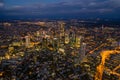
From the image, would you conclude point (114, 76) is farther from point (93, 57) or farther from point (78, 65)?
point (93, 57)

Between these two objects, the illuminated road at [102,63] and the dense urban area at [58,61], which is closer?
the dense urban area at [58,61]

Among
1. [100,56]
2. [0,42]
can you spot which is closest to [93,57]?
[100,56]

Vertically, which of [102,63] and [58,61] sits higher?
[58,61]

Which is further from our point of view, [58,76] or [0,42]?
[0,42]

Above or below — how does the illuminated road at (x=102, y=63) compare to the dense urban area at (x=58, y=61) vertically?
below

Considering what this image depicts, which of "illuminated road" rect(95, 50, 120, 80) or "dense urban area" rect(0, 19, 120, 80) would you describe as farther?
"illuminated road" rect(95, 50, 120, 80)

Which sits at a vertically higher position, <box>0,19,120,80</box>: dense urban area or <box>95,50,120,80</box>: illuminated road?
<box>0,19,120,80</box>: dense urban area

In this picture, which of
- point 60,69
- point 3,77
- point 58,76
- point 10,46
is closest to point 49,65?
point 60,69

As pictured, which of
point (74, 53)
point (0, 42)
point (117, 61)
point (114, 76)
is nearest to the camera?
point (114, 76)

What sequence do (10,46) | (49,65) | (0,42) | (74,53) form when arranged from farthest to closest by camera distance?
(0,42) < (10,46) < (74,53) < (49,65)

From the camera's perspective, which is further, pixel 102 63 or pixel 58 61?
pixel 102 63
